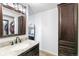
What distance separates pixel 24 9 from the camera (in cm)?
141

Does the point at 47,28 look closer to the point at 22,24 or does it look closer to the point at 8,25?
the point at 22,24

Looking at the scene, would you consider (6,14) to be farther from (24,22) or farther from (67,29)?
(67,29)

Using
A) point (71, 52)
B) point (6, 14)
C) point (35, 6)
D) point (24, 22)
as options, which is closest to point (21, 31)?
point (24, 22)

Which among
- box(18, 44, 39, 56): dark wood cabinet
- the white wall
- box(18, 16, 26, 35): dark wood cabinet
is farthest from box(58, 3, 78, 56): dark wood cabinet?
box(18, 16, 26, 35): dark wood cabinet

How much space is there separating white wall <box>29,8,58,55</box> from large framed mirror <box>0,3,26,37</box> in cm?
21

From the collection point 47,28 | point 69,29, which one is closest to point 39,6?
point 47,28

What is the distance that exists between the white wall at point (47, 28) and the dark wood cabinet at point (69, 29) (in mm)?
116

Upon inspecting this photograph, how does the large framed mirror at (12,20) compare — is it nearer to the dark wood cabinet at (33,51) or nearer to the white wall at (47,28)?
the white wall at (47,28)

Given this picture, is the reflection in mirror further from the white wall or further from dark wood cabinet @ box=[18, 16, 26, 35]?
the white wall

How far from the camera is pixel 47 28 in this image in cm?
131

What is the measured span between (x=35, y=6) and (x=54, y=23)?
0.41 m

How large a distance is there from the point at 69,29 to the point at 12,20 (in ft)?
3.26

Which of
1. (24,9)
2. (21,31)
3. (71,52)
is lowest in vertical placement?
(71,52)

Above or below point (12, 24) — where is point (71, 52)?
below
